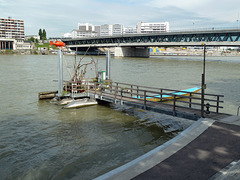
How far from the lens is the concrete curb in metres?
6.36

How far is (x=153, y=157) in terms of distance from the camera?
7.32 meters

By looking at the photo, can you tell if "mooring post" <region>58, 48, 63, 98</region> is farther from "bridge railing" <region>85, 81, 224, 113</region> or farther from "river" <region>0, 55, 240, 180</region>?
"bridge railing" <region>85, 81, 224, 113</region>

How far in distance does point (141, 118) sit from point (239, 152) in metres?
9.13

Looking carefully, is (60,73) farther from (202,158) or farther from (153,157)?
(202,158)

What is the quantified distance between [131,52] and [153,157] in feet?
369

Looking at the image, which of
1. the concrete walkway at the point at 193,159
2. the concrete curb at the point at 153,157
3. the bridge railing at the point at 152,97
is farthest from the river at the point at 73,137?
the concrete walkway at the point at 193,159

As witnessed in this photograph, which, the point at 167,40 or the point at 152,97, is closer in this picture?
the point at 152,97

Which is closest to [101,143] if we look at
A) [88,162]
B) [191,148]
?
[88,162]

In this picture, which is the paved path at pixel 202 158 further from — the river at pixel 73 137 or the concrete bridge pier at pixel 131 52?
the concrete bridge pier at pixel 131 52

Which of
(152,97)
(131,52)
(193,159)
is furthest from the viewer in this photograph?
(131,52)

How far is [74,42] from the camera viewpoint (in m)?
139

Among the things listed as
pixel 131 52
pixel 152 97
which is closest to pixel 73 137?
pixel 152 97

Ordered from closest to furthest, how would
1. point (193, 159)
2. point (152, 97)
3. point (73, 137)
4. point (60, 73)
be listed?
1. point (193, 159)
2. point (73, 137)
3. point (152, 97)
4. point (60, 73)

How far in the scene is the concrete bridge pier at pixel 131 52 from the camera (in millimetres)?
111350
